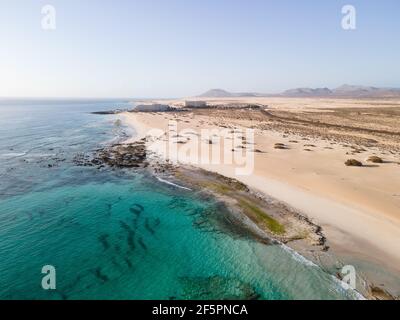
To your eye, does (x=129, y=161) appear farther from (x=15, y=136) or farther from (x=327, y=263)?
(x=15, y=136)

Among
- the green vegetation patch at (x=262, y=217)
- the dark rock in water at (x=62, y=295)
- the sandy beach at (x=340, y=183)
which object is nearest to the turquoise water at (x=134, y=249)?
the dark rock in water at (x=62, y=295)

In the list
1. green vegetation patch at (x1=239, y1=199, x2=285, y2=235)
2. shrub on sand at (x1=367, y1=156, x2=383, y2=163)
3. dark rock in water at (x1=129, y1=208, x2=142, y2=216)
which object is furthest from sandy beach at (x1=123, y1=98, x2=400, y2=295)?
dark rock in water at (x1=129, y1=208, x2=142, y2=216)

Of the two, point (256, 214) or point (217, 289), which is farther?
point (256, 214)

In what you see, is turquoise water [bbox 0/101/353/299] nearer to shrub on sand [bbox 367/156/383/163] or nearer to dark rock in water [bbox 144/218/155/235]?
dark rock in water [bbox 144/218/155/235]

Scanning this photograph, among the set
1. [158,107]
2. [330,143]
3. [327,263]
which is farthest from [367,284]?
[158,107]

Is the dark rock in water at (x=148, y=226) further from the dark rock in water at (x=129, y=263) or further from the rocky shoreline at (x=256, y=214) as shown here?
the rocky shoreline at (x=256, y=214)

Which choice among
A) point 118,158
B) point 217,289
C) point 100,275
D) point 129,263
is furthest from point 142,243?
point 118,158

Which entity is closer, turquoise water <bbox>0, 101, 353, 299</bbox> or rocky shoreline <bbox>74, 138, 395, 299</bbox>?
turquoise water <bbox>0, 101, 353, 299</bbox>

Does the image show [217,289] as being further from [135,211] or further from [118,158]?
[118,158]
